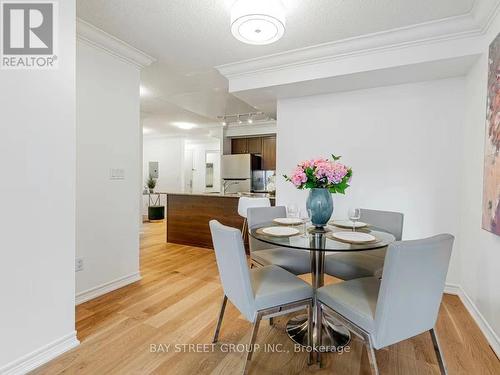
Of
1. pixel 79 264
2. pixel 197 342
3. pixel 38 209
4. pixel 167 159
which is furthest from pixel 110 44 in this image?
pixel 167 159

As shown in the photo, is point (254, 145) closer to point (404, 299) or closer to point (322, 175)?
point (322, 175)

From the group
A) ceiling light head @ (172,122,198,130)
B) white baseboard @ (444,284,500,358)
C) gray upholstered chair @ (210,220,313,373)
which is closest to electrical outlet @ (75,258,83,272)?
gray upholstered chair @ (210,220,313,373)

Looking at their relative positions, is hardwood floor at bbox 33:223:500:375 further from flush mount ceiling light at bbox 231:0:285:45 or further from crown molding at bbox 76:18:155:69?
crown molding at bbox 76:18:155:69

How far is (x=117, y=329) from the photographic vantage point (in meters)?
1.93

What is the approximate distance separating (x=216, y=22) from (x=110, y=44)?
1.06 metres

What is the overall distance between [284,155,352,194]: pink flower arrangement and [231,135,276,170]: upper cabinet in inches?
166

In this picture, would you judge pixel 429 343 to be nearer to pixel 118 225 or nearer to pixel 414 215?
pixel 414 215

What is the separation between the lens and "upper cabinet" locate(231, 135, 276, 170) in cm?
617

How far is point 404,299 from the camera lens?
1216mm

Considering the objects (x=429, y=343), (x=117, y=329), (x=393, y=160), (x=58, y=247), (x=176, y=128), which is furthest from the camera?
(x=176, y=128)

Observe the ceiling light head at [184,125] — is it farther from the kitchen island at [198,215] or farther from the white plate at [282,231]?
the white plate at [282,231]

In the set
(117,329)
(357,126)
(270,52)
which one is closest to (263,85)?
(270,52)

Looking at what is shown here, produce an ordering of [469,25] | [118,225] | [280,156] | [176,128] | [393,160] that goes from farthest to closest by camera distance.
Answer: [176,128] < [280,156] < [393,160] < [118,225] < [469,25]

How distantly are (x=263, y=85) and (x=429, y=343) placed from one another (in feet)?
8.85
